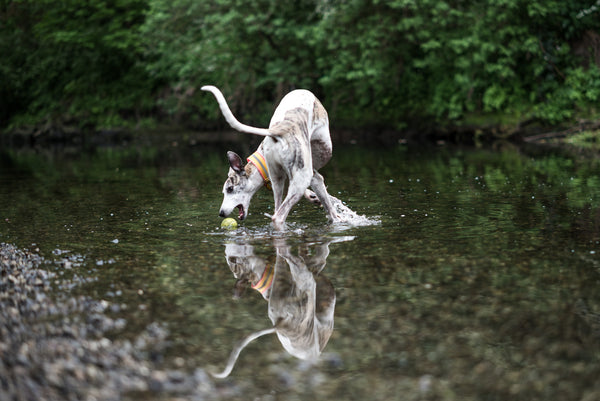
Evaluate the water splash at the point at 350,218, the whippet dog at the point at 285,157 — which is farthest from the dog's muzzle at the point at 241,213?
the water splash at the point at 350,218

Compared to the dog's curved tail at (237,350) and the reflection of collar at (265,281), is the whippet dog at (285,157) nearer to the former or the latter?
the reflection of collar at (265,281)

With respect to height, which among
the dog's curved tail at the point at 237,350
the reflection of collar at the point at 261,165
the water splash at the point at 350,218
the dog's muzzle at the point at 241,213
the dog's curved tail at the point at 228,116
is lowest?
the water splash at the point at 350,218

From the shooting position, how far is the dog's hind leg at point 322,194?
8.56 meters

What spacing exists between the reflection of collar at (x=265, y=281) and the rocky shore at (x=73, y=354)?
3.98ft

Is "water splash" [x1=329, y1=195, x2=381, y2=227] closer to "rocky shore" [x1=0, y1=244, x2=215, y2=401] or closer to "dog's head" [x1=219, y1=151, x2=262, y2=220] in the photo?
"dog's head" [x1=219, y1=151, x2=262, y2=220]

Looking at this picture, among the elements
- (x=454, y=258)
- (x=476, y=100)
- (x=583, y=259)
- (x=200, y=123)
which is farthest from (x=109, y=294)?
(x=200, y=123)

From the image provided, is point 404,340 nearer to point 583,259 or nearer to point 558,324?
point 558,324

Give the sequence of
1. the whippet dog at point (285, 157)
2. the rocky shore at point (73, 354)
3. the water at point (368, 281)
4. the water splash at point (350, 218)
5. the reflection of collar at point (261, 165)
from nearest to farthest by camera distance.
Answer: the rocky shore at point (73, 354), the water at point (368, 281), the whippet dog at point (285, 157), the reflection of collar at point (261, 165), the water splash at point (350, 218)

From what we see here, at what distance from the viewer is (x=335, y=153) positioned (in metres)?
21.7

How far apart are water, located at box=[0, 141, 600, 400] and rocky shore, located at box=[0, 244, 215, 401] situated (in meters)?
0.13

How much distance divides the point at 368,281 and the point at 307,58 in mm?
23289

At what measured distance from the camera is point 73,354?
13.7ft

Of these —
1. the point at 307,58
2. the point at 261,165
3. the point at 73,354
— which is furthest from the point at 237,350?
the point at 307,58

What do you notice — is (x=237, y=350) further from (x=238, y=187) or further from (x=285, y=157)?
(x=238, y=187)
